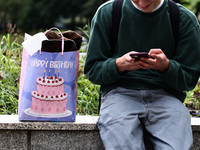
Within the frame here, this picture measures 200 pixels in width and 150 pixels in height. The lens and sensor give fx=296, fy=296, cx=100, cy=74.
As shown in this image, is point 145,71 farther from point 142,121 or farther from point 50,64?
point 50,64

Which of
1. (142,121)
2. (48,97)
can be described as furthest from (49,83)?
(142,121)

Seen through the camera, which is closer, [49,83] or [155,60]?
[155,60]

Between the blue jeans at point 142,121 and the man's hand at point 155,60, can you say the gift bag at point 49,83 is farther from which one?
the man's hand at point 155,60

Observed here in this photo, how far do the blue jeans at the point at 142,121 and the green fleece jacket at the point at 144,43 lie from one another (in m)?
0.09

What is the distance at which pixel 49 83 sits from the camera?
2045 millimetres

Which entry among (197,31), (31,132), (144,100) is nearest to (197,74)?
(197,31)

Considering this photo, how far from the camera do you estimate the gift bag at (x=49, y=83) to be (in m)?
2.04

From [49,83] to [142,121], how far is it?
0.69 metres

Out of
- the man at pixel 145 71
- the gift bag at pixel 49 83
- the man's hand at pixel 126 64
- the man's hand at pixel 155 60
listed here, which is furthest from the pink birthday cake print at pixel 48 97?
the man's hand at pixel 155 60

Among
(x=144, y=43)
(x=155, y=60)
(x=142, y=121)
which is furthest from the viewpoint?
(x=144, y=43)

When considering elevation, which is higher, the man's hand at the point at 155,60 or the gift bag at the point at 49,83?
the man's hand at the point at 155,60

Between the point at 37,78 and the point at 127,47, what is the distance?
2.19 ft

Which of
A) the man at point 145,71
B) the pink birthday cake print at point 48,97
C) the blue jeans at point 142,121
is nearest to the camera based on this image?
the blue jeans at point 142,121

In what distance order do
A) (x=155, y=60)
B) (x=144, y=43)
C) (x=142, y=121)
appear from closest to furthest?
(x=155, y=60)
(x=142, y=121)
(x=144, y=43)
